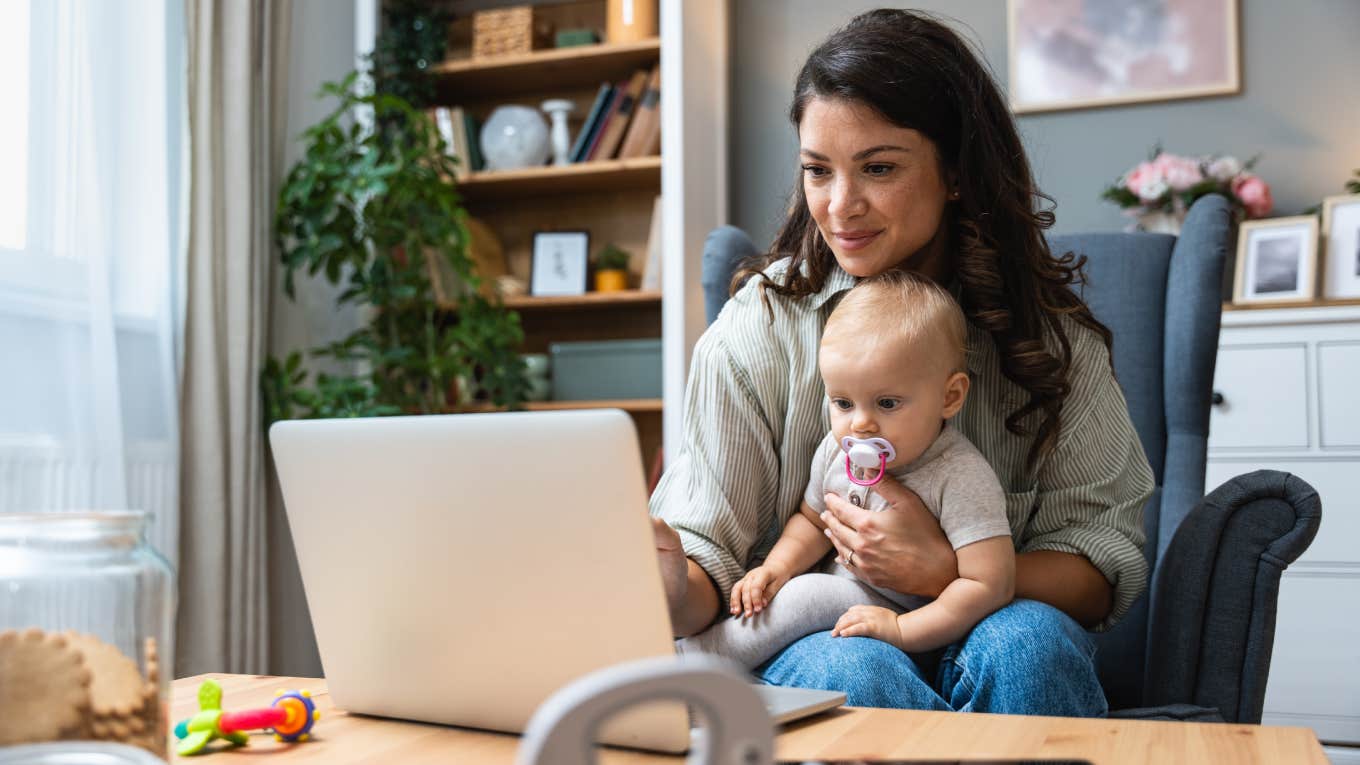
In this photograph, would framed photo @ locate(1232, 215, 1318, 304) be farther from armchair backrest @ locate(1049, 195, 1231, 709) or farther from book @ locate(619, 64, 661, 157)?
book @ locate(619, 64, 661, 157)

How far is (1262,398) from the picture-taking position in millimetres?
2623

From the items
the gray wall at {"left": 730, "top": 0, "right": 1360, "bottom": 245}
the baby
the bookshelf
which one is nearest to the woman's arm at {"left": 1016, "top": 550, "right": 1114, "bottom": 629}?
the baby

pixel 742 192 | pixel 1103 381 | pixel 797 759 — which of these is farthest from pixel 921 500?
pixel 742 192

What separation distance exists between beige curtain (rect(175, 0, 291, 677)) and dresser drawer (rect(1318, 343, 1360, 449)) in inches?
91.3

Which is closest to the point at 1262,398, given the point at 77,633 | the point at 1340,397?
the point at 1340,397

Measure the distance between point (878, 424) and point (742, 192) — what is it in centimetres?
239

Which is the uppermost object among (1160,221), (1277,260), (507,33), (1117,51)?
(507,33)

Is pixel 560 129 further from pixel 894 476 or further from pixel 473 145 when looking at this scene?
pixel 894 476

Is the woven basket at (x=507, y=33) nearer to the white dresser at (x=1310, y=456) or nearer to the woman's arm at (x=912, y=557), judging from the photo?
the white dresser at (x=1310, y=456)

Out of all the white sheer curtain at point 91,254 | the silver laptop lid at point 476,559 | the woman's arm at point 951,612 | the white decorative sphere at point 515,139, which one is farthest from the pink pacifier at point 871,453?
the white decorative sphere at point 515,139

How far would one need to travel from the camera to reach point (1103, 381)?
1.35 metres

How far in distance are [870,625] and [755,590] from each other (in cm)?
13

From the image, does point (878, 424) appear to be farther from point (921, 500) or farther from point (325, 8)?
point (325, 8)

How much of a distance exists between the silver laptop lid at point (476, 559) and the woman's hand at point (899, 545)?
0.48 metres
